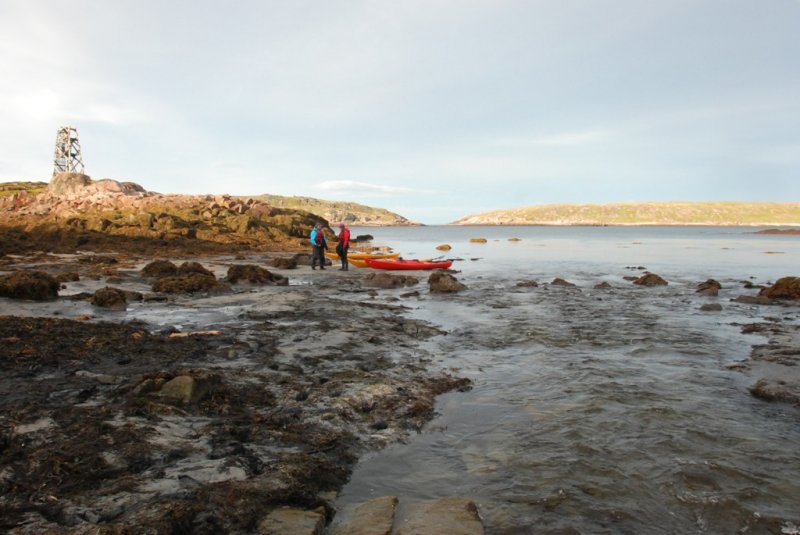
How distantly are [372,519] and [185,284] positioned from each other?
15.1 meters

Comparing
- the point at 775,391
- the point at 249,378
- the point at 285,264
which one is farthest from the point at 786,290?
the point at 285,264

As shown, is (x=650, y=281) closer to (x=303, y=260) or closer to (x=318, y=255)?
(x=318, y=255)

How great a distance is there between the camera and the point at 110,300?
13.4m

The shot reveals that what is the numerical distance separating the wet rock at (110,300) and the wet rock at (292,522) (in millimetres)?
11485

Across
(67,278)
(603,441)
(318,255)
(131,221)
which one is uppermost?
(131,221)

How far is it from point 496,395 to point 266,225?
148 feet

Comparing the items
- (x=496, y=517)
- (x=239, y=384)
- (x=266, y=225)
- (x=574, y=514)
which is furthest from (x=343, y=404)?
(x=266, y=225)

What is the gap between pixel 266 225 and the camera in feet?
162

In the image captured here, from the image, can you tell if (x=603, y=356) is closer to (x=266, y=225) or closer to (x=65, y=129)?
(x=266, y=225)

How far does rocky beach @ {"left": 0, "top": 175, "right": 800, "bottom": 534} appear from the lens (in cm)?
405

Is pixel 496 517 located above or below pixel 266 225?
below

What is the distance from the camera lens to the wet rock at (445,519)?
3.82 m

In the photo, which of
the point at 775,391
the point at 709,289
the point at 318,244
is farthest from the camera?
the point at 318,244

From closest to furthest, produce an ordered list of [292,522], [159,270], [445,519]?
1. [292,522]
2. [445,519]
3. [159,270]
